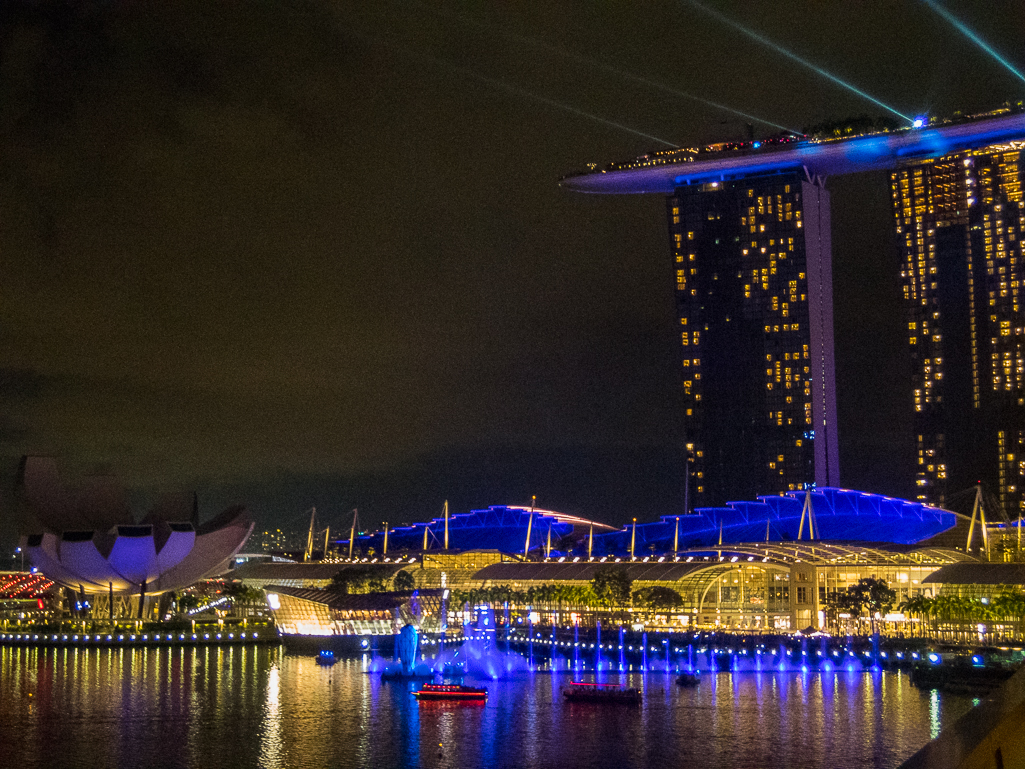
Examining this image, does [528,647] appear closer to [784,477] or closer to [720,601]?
[720,601]

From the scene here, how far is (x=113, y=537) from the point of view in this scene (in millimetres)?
88875

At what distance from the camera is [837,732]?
144ft

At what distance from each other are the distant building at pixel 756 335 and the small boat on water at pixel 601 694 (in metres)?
83.5

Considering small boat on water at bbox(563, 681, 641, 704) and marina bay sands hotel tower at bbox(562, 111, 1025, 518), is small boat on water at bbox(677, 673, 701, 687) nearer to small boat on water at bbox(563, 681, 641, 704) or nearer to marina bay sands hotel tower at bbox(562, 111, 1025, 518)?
small boat on water at bbox(563, 681, 641, 704)

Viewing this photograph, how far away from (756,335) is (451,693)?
92.8 meters

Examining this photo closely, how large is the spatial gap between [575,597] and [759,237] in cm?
5980

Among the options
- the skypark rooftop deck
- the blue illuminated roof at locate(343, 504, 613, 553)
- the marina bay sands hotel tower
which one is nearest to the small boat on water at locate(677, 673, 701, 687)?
the marina bay sands hotel tower

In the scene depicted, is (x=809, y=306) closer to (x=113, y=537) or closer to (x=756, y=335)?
(x=756, y=335)

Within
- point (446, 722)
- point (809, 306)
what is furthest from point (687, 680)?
point (809, 306)

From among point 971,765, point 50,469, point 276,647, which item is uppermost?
point 50,469

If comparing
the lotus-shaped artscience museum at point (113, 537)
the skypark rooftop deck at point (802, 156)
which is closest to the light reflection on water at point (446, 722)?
the lotus-shaped artscience museum at point (113, 537)

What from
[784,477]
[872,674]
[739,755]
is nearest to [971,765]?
[739,755]

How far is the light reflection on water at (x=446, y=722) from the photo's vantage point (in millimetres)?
39406

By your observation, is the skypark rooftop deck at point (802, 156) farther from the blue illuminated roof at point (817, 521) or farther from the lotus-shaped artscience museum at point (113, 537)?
the lotus-shaped artscience museum at point (113, 537)
